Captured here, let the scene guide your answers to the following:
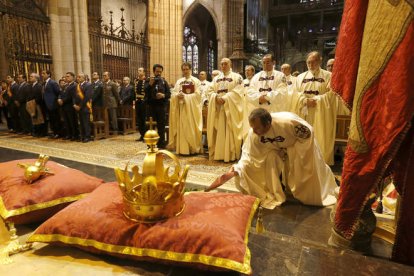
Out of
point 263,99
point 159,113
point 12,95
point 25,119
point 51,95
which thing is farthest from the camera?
point 12,95

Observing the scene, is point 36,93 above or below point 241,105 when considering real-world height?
above

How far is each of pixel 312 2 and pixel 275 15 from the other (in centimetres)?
218

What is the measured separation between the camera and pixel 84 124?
7.50 m

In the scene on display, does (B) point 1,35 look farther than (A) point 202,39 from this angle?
No

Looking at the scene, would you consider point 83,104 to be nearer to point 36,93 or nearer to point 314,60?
point 36,93

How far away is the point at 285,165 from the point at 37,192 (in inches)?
95.5

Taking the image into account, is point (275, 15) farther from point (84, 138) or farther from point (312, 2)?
point (84, 138)

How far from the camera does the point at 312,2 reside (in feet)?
55.6

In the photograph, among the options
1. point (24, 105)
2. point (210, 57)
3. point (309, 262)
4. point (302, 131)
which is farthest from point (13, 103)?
point (210, 57)

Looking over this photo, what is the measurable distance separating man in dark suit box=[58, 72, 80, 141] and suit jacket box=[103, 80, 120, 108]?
93 centimetres

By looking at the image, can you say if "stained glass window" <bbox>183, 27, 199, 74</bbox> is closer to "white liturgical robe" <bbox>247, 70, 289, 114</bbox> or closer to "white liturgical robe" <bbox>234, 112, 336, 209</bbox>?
"white liturgical robe" <bbox>247, 70, 289, 114</bbox>

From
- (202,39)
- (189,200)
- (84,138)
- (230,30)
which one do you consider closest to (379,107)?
(189,200)

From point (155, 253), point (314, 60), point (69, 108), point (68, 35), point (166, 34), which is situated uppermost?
point (166, 34)

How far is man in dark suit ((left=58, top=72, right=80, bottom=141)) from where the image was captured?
24.4 feet
